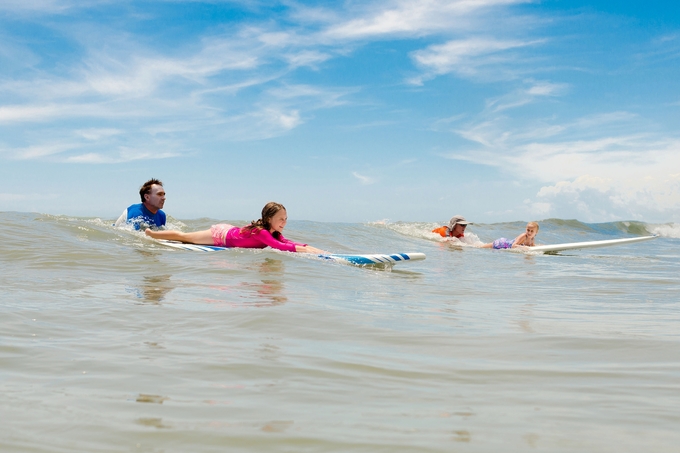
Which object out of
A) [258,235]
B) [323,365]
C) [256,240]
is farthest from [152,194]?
[323,365]

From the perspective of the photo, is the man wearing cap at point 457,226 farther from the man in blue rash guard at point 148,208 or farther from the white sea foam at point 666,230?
the white sea foam at point 666,230

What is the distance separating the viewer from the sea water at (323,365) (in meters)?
2.11

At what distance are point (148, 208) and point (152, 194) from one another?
1.14ft

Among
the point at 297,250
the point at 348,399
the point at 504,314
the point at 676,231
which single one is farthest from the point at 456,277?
the point at 676,231

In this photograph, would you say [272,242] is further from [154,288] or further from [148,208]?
[148,208]

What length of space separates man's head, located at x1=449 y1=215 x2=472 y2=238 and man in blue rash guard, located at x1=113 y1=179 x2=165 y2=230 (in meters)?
9.18

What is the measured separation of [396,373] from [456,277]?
6.45 meters

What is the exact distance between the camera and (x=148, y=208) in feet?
41.4

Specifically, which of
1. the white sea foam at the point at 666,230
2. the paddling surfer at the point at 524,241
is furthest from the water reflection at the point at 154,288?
the white sea foam at the point at 666,230

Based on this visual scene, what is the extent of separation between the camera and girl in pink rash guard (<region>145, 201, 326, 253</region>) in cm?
987

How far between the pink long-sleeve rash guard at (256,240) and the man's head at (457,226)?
28.8 ft

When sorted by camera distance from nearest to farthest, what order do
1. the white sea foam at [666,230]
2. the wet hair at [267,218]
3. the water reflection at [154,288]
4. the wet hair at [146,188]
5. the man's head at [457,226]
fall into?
the water reflection at [154,288]
the wet hair at [267,218]
the wet hair at [146,188]
the man's head at [457,226]
the white sea foam at [666,230]

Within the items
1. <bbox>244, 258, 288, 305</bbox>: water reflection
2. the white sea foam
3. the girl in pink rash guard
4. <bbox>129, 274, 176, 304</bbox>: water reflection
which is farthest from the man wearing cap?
the white sea foam

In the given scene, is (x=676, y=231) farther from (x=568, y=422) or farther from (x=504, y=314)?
(x=568, y=422)
